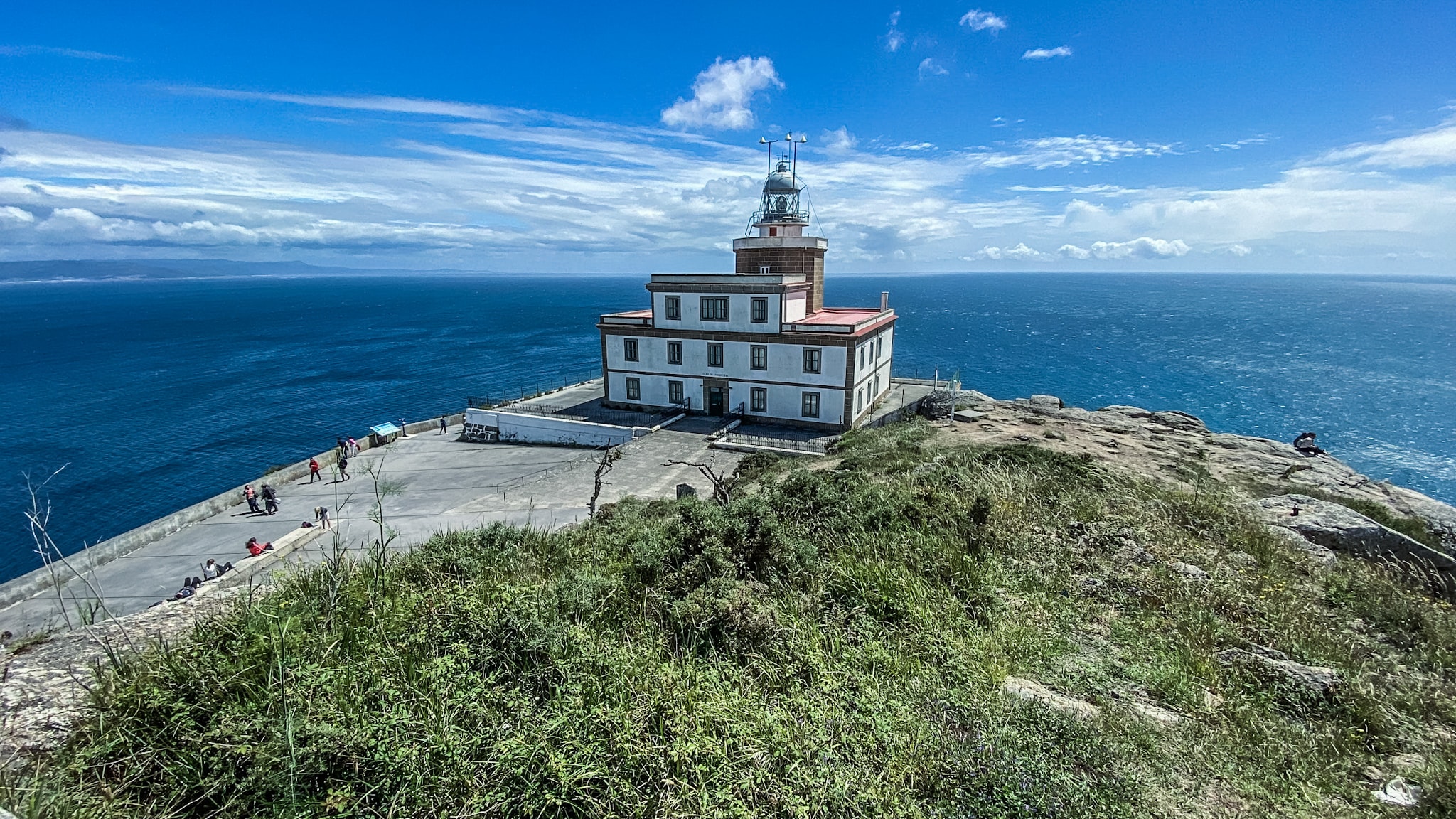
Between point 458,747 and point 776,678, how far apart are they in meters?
2.65

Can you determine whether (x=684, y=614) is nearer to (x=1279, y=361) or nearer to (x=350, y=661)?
(x=350, y=661)

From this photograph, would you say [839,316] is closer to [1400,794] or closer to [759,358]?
[759,358]

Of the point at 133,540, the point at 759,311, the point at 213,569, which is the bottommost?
the point at 133,540

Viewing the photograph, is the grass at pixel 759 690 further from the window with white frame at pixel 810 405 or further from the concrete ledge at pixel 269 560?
the window with white frame at pixel 810 405

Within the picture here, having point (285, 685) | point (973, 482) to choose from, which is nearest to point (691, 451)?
point (973, 482)

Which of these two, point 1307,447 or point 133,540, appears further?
point 1307,447

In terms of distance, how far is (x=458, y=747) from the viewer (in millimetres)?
3959

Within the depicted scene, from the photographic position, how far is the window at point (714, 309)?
2953cm

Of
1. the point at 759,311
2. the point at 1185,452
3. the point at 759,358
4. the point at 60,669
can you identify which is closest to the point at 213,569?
the point at 60,669

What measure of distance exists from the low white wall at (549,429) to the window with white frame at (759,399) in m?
5.59

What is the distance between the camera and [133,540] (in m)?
19.9

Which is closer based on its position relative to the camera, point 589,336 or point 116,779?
point 116,779

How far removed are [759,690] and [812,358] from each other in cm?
2406

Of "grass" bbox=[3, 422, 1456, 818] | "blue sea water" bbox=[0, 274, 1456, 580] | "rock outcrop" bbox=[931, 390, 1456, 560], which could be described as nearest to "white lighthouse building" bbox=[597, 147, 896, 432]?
"rock outcrop" bbox=[931, 390, 1456, 560]
